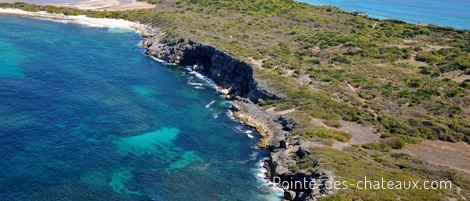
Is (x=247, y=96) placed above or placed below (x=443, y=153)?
above

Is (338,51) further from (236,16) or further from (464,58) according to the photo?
(236,16)

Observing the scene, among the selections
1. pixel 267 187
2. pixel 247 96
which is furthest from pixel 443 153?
pixel 247 96

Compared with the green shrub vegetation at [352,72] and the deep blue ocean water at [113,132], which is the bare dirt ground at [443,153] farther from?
the deep blue ocean water at [113,132]

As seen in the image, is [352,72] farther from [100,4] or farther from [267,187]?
[100,4]

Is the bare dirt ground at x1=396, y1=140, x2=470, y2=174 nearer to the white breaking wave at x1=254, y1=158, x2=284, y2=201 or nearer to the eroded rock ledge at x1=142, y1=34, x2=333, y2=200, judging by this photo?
the eroded rock ledge at x1=142, y1=34, x2=333, y2=200

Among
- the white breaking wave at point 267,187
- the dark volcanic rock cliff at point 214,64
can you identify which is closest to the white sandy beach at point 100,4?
the dark volcanic rock cliff at point 214,64
